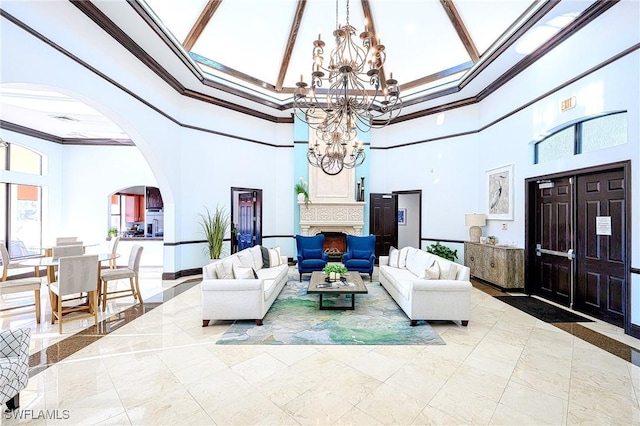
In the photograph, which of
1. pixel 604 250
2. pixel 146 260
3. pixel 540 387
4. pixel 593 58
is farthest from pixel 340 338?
pixel 146 260

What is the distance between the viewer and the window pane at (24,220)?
6.94m

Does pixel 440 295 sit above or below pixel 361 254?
below

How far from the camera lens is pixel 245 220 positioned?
8328 mm

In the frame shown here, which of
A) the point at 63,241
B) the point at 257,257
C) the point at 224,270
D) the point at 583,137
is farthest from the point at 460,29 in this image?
the point at 63,241

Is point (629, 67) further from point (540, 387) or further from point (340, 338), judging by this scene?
point (340, 338)

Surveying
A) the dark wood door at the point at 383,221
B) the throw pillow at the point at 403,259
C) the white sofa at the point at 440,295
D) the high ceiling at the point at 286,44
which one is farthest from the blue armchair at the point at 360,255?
the high ceiling at the point at 286,44

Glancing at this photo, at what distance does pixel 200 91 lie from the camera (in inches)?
268

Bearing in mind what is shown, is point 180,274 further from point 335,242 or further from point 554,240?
point 554,240

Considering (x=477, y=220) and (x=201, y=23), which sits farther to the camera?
(x=477, y=220)

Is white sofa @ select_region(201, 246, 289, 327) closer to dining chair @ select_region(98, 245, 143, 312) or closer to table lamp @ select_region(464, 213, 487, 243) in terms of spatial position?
dining chair @ select_region(98, 245, 143, 312)

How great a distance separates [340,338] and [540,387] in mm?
1896

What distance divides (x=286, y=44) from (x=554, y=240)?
21.9 ft

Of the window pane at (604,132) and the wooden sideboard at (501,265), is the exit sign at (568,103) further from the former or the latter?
the wooden sideboard at (501,265)

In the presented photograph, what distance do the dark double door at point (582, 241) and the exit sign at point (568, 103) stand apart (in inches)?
40.1
